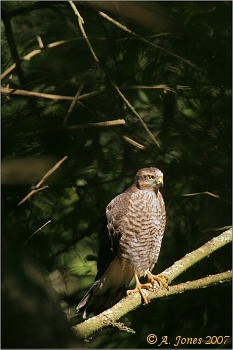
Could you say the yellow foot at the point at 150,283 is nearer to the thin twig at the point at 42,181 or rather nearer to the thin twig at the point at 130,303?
the thin twig at the point at 130,303

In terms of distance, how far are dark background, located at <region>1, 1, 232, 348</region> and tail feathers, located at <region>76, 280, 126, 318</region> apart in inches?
3.4

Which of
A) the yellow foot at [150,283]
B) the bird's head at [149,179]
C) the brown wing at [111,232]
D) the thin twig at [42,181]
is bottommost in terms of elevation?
the yellow foot at [150,283]

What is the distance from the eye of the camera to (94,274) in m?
2.59

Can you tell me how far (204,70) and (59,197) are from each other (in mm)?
956

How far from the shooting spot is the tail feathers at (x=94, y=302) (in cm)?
246

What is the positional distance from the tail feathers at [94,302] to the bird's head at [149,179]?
1.62 feet

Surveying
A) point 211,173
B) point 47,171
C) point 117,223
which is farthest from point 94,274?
point 211,173

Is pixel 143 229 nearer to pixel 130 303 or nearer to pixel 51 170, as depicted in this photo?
pixel 130 303

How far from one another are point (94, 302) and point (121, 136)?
2.64 ft

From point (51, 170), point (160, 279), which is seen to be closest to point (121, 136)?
point (51, 170)

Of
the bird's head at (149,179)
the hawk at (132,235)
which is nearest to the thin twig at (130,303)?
the hawk at (132,235)

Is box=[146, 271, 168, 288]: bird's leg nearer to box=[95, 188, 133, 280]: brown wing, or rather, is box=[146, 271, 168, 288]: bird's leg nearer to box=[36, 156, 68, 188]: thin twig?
box=[95, 188, 133, 280]: brown wing

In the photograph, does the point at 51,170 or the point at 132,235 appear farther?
the point at 132,235

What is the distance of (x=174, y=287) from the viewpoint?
2287 millimetres
